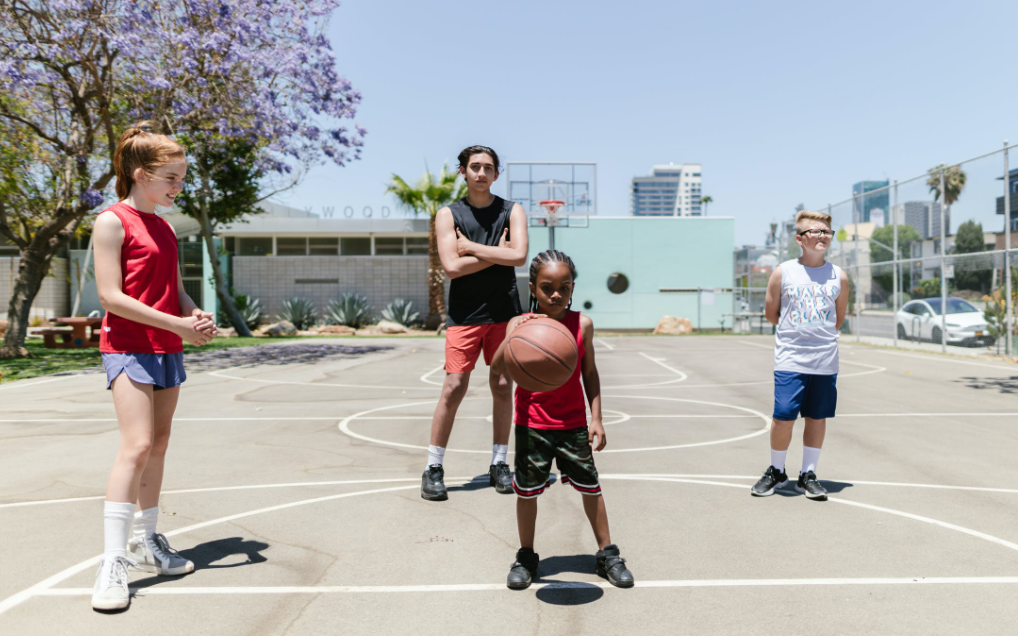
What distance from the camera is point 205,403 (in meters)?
9.42

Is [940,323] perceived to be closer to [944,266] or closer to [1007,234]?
[944,266]

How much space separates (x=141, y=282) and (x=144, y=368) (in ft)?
1.21

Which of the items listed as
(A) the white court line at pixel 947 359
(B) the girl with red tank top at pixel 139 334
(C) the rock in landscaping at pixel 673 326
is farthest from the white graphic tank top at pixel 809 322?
(C) the rock in landscaping at pixel 673 326

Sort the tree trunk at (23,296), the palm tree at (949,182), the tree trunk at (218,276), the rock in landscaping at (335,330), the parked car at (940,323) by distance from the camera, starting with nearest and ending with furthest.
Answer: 1. the tree trunk at (23,296)
2. the palm tree at (949,182)
3. the parked car at (940,323)
4. the tree trunk at (218,276)
5. the rock in landscaping at (335,330)

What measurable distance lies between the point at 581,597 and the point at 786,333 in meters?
2.53

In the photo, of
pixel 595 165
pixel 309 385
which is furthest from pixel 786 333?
pixel 595 165

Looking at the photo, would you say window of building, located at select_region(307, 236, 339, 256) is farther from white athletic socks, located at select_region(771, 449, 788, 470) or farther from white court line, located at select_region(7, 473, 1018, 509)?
white athletic socks, located at select_region(771, 449, 788, 470)

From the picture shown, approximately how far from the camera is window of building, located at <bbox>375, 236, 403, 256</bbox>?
32.4 meters

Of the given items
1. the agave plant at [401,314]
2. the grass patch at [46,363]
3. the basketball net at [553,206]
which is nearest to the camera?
the grass patch at [46,363]

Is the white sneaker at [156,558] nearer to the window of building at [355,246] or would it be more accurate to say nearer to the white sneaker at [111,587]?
the white sneaker at [111,587]

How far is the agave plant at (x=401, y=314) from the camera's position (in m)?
29.4

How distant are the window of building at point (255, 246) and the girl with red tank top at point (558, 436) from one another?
30.9 meters

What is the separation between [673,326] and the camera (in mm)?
31688

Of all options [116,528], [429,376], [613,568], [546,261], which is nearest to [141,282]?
[116,528]
